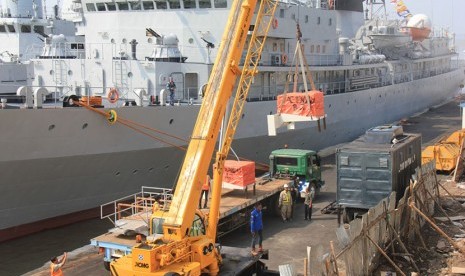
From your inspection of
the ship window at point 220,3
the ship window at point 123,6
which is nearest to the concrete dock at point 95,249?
the ship window at point 220,3

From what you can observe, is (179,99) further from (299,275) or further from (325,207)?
(299,275)

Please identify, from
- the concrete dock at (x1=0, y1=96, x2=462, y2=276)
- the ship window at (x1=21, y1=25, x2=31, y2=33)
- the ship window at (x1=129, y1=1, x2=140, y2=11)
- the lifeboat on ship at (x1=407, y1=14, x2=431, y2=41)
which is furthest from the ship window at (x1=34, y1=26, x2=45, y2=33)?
the lifeboat on ship at (x1=407, y1=14, x2=431, y2=41)

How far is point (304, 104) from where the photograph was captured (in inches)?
571

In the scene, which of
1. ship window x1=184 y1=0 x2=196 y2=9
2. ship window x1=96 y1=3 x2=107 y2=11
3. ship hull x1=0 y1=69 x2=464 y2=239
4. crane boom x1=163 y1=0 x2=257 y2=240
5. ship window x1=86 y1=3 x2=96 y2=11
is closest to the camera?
crane boom x1=163 y1=0 x2=257 y2=240

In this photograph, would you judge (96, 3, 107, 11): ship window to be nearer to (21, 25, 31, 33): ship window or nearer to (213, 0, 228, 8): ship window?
(213, 0, 228, 8): ship window

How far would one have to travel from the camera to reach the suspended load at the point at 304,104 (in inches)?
564

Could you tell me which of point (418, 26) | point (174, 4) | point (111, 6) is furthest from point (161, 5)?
point (418, 26)

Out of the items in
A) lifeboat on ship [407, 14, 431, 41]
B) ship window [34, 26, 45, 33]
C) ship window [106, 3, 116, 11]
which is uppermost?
lifeboat on ship [407, 14, 431, 41]

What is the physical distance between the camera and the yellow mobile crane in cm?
838

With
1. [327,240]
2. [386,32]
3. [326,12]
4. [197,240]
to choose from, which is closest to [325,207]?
[327,240]

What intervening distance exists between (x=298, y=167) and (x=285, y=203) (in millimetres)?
2320

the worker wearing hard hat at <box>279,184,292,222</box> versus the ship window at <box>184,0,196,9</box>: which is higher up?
the ship window at <box>184,0,196,9</box>

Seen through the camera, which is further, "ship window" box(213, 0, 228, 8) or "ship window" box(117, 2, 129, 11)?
"ship window" box(117, 2, 129, 11)

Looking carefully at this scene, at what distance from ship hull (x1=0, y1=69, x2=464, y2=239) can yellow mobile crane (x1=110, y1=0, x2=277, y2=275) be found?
7.00m
